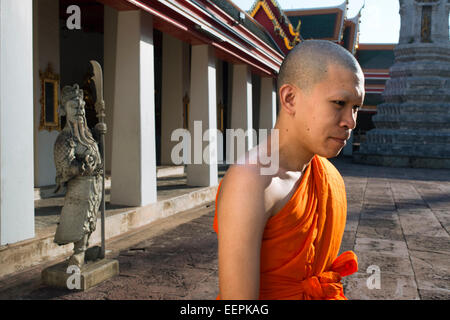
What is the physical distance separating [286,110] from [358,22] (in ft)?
81.7

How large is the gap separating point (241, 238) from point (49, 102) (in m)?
7.36

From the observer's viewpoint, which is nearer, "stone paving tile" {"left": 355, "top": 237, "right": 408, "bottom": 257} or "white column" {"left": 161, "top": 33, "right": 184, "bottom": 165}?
"stone paving tile" {"left": 355, "top": 237, "right": 408, "bottom": 257}

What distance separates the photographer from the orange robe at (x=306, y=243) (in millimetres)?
1271

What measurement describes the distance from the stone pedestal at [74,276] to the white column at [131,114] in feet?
8.09

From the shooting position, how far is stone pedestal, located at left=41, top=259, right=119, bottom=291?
140 inches

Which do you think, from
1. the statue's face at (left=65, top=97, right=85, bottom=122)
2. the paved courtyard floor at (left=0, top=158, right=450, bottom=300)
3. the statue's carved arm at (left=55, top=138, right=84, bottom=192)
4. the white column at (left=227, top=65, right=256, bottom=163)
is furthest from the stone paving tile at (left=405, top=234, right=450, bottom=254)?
the white column at (left=227, top=65, right=256, bottom=163)

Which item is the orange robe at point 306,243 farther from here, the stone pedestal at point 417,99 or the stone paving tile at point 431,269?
the stone pedestal at point 417,99

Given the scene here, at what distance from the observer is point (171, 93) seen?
10945 mm

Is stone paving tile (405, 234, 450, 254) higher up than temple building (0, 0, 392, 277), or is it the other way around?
temple building (0, 0, 392, 277)

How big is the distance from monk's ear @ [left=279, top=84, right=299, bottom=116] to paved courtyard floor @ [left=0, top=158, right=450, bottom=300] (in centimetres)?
258

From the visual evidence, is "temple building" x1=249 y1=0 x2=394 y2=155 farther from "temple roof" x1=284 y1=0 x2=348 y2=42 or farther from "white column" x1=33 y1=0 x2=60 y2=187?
"white column" x1=33 y1=0 x2=60 y2=187

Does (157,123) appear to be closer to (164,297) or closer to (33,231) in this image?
(33,231)
